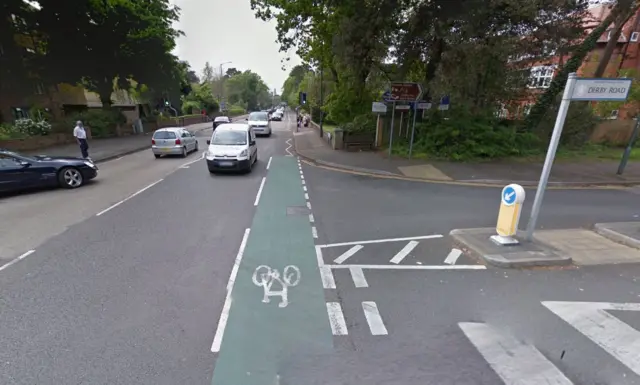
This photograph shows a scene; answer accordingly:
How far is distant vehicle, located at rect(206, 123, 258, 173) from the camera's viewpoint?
35.0 feet

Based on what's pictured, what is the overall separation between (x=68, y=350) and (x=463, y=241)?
579 cm

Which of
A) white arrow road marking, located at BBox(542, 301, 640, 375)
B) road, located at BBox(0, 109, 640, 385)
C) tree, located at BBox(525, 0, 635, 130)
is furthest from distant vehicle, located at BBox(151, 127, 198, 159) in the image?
tree, located at BBox(525, 0, 635, 130)

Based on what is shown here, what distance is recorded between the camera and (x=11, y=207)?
23.7ft

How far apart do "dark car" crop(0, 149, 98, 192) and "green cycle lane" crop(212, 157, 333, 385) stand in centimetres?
683

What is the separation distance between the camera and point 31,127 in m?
16.0

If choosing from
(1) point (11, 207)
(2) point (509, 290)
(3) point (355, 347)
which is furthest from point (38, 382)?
(1) point (11, 207)

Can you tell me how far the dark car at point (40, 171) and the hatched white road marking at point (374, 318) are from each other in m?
9.81

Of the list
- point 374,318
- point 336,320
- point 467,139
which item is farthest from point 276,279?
point 467,139

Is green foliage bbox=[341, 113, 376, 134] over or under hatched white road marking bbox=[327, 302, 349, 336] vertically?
over

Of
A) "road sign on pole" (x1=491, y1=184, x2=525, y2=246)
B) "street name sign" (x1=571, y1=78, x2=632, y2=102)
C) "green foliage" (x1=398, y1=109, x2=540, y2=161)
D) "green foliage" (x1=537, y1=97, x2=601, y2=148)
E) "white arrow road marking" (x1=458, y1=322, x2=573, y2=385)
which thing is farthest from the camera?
"green foliage" (x1=537, y1=97, x2=601, y2=148)

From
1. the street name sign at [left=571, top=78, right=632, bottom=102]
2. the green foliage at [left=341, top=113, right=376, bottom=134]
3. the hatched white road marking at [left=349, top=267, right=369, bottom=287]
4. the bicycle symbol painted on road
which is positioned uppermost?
the street name sign at [left=571, top=78, right=632, bottom=102]

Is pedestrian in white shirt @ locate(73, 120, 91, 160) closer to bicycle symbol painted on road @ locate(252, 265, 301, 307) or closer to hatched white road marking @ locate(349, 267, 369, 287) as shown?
bicycle symbol painted on road @ locate(252, 265, 301, 307)

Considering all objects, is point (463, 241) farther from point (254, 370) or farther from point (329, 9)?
point (329, 9)

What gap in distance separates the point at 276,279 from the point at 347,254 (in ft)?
4.55
